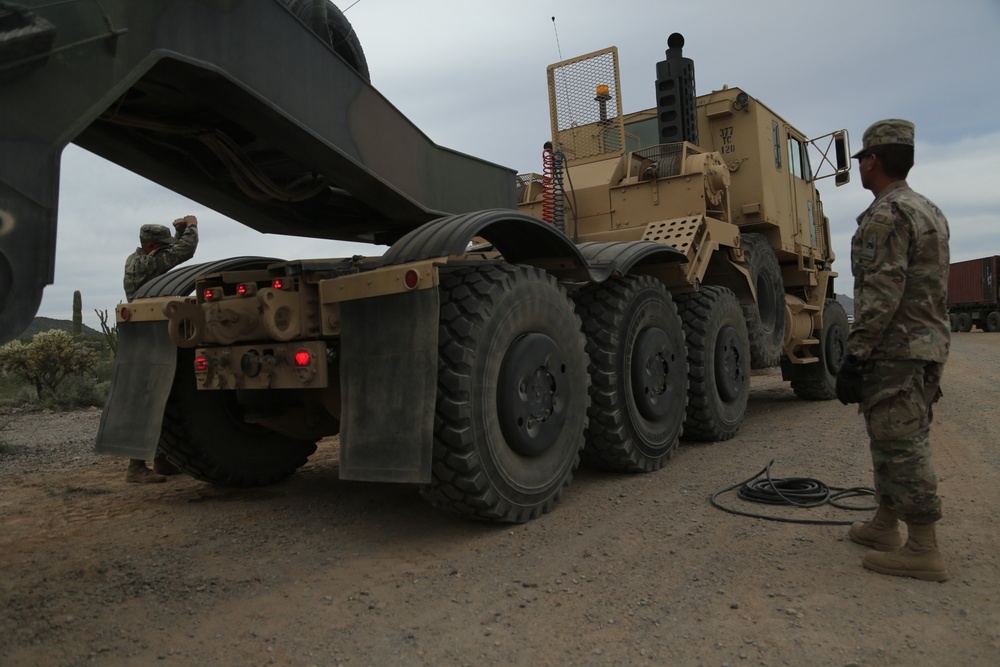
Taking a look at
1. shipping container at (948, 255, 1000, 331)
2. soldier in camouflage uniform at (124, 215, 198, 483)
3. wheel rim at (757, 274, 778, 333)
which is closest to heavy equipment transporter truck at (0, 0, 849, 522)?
soldier in camouflage uniform at (124, 215, 198, 483)

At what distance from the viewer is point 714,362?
19.8 feet

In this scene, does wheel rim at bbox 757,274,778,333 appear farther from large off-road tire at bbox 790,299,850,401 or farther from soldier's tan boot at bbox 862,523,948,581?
soldier's tan boot at bbox 862,523,948,581

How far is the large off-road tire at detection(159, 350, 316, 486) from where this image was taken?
4.43 metres

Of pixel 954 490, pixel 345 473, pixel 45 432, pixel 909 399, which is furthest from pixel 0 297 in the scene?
pixel 45 432

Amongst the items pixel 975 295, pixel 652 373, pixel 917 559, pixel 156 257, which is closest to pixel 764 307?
pixel 652 373

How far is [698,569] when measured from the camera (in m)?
3.11

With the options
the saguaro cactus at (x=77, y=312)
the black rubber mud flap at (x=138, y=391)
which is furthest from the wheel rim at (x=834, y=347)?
the saguaro cactus at (x=77, y=312)

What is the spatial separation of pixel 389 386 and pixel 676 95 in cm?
529

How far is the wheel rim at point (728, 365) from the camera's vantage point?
611 centimetres

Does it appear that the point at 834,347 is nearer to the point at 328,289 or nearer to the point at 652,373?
the point at 652,373

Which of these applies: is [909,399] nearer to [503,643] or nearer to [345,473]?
[503,643]

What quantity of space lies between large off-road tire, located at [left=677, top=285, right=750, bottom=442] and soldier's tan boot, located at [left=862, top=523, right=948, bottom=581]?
2838 millimetres

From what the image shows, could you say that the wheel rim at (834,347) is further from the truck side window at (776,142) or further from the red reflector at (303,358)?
the red reflector at (303,358)

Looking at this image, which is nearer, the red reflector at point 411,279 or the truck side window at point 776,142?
the red reflector at point 411,279
